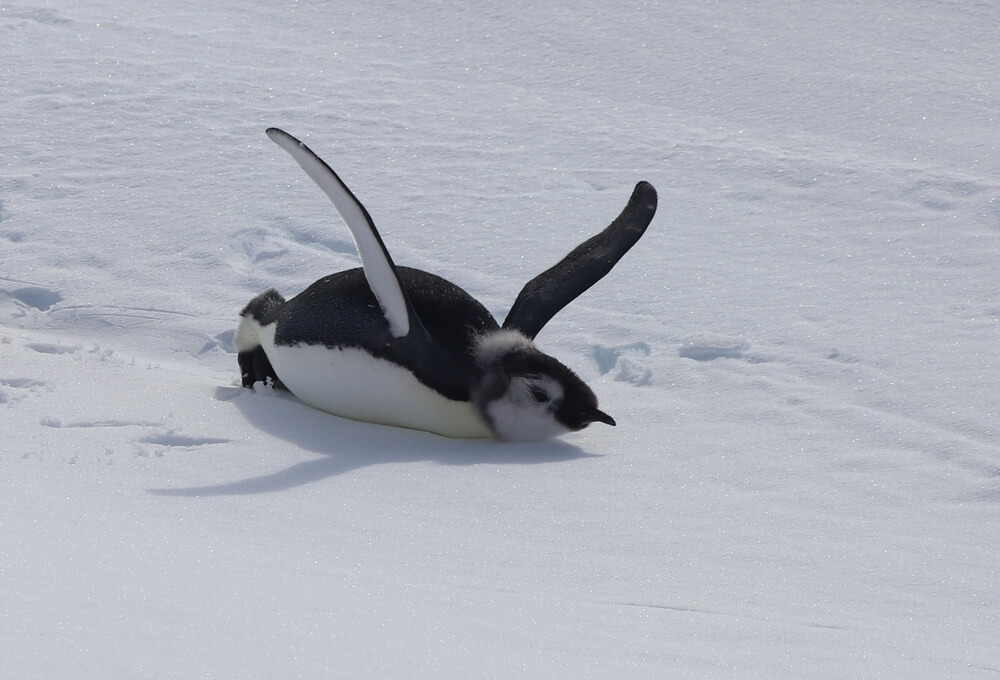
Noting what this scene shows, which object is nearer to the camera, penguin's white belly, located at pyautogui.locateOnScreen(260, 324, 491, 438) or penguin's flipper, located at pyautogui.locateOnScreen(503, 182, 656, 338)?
penguin's white belly, located at pyautogui.locateOnScreen(260, 324, 491, 438)

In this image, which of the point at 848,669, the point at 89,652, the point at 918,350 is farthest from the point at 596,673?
the point at 918,350

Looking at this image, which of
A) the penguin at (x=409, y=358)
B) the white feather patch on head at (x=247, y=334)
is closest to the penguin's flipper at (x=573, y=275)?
the penguin at (x=409, y=358)

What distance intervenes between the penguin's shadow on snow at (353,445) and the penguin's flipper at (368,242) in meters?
0.28

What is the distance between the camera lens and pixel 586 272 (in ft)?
12.9

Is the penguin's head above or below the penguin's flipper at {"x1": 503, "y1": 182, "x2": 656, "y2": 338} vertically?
below

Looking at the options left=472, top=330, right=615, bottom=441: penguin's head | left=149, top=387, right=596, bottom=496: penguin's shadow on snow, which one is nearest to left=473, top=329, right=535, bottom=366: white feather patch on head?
left=472, top=330, right=615, bottom=441: penguin's head

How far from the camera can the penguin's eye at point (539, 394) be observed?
3.43 m

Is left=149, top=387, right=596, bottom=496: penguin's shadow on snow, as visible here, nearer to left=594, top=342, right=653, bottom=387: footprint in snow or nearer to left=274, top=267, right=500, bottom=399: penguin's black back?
left=274, top=267, right=500, bottom=399: penguin's black back

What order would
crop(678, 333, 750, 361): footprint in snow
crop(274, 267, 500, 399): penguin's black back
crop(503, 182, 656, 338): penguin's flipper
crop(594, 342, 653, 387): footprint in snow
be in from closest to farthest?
crop(274, 267, 500, 399): penguin's black back → crop(503, 182, 656, 338): penguin's flipper → crop(594, 342, 653, 387): footprint in snow → crop(678, 333, 750, 361): footprint in snow

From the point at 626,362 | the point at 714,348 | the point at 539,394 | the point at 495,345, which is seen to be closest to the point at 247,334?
the point at 495,345

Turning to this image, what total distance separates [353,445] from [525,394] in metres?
0.48

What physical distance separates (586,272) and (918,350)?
1082mm

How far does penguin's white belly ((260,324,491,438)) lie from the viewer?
3400 millimetres

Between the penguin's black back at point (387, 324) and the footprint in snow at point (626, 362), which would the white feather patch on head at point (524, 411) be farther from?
the footprint in snow at point (626, 362)
